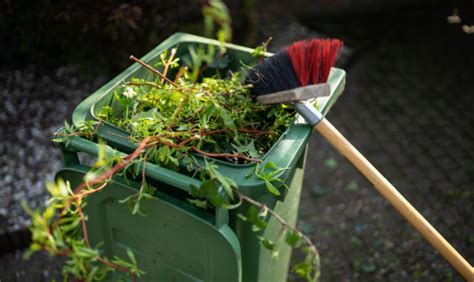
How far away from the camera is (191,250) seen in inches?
69.5

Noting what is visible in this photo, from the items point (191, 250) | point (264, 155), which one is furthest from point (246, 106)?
point (191, 250)

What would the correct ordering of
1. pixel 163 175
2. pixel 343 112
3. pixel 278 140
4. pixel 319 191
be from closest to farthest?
pixel 163 175, pixel 278 140, pixel 319 191, pixel 343 112

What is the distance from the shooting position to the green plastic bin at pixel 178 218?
1.65m

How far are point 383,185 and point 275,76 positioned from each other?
1.71 ft

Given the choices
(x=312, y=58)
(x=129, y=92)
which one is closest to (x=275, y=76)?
(x=312, y=58)

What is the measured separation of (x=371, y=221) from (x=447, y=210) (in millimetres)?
487

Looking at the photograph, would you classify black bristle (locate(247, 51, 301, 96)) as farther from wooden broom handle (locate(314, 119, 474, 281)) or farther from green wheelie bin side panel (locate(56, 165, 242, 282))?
green wheelie bin side panel (locate(56, 165, 242, 282))

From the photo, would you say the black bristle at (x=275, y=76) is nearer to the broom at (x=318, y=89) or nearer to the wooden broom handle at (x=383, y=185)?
the broom at (x=318, y=89)

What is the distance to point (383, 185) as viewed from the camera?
183 centimetres

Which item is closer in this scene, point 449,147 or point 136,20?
point 136,20

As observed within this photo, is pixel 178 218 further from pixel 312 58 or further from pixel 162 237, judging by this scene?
pixel 312 58

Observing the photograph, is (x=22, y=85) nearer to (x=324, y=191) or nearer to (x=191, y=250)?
(x=324, y=191)

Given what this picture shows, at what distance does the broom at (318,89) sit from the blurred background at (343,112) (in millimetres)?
1207

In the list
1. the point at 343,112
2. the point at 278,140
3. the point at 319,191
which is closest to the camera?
the point at 278,140
